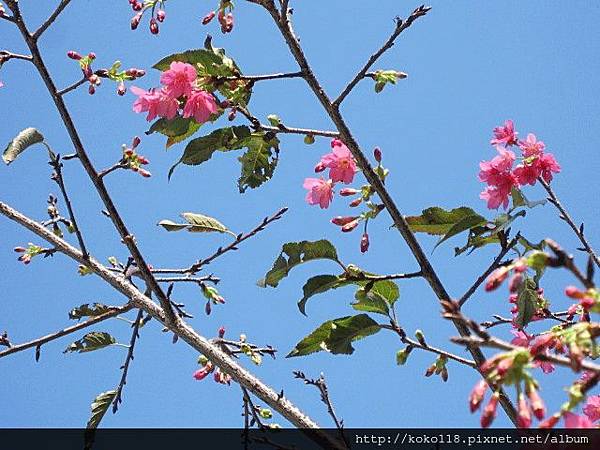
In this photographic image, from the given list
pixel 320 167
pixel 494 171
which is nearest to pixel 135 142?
pixel 320 167

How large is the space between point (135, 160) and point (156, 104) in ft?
0.98

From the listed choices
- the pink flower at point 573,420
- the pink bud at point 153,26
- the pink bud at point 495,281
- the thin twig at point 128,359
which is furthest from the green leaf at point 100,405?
the pink flower at point 573,420

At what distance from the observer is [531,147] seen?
2928 millimetres

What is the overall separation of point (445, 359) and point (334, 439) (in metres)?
0.52

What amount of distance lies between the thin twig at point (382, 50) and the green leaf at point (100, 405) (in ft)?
4.45

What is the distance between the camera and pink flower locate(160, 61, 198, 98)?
2355 mm

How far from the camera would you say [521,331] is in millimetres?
2699

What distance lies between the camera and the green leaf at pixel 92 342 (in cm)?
271

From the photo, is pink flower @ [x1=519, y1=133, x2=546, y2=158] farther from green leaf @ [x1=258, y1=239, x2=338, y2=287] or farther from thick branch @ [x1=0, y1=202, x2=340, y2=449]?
thick branch @ [x1=0, y1=202, x2=340, y2=449]

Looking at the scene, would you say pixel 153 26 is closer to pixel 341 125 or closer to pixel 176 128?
pixel 176 128

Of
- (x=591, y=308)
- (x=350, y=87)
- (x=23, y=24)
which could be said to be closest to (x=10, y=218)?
(x=23, y=24)

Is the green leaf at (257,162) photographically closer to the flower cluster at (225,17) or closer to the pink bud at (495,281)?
the flower cluster at (225,17)

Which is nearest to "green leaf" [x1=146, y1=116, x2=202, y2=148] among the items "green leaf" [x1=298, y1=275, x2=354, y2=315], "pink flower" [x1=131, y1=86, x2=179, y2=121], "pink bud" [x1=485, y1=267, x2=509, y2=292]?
"pink flower" [x1=131, y1=86, x2=179, y2=121]

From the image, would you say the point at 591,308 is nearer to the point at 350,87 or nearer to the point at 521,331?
the point at 350,87
